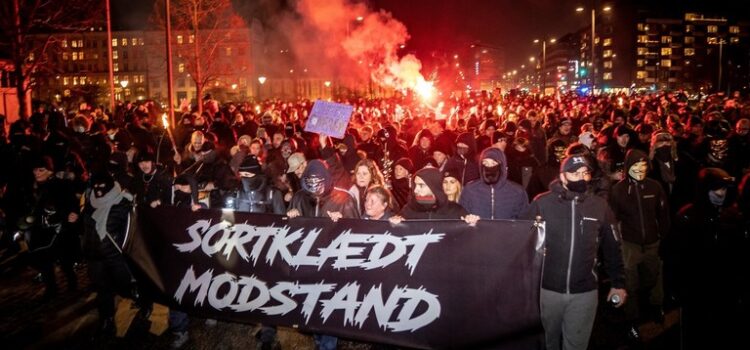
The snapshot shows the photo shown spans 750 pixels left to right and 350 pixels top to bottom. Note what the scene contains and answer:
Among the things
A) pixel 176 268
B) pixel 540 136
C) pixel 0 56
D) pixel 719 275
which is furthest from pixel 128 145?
pixel 0 56

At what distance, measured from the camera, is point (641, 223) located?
18.9 feet

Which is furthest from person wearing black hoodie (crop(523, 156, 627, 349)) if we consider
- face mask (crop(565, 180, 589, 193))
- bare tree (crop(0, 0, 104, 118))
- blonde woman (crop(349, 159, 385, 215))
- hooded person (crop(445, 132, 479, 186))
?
bare tree (crop(0, 0, 104, 118))

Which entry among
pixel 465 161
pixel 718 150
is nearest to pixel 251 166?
pixel 465 161

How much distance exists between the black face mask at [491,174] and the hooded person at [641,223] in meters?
1.52

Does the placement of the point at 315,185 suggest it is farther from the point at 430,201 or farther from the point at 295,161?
the point at 295,161

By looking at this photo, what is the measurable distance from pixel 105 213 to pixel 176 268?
1153 mm

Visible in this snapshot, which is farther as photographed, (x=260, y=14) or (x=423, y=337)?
(x=260, y=14)

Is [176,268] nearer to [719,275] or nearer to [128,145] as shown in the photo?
[719,275]

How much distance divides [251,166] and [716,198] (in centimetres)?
453

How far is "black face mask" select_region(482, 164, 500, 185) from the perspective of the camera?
530cm

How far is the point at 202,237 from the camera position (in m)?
5.30

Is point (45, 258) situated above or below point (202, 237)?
below

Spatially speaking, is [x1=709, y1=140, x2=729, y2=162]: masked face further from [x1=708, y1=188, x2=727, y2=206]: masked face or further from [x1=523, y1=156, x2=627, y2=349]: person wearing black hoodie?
[x1=523, y1=156, x2=627, y2=349]: person wearing black hoodie

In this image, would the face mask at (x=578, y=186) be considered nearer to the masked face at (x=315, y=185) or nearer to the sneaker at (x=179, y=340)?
the masked face at (x=315, y=185)
